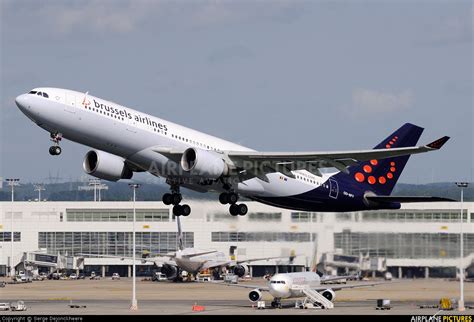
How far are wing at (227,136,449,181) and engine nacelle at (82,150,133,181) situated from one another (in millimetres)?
5547

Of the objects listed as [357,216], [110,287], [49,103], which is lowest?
[110,287]

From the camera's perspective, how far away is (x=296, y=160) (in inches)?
1908

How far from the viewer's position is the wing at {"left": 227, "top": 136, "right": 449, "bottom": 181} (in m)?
46.3

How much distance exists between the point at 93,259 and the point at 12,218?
9930 millimetres

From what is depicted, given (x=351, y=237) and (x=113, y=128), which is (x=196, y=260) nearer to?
(x=351, y=237)

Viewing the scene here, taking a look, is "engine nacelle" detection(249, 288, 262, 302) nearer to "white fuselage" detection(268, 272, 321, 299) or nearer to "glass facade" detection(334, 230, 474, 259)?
"white fuselage" detection(268, 272, 321, 299)

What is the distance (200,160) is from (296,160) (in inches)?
206

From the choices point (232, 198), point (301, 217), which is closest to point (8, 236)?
point (301, 217)

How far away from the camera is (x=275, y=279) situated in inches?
2479

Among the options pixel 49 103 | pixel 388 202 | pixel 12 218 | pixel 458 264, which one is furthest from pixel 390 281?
pixel 12 218

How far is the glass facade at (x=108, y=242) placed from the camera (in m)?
89.1

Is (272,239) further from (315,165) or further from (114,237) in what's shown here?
(114,237)

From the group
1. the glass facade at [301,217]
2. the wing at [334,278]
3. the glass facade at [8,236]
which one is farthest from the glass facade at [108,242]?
the glass facade at [301,217]

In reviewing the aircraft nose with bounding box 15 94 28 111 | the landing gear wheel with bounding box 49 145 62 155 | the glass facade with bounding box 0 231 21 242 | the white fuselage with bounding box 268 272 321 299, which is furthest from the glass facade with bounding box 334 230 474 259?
the glass facade with bounding box 0 231 21 242
